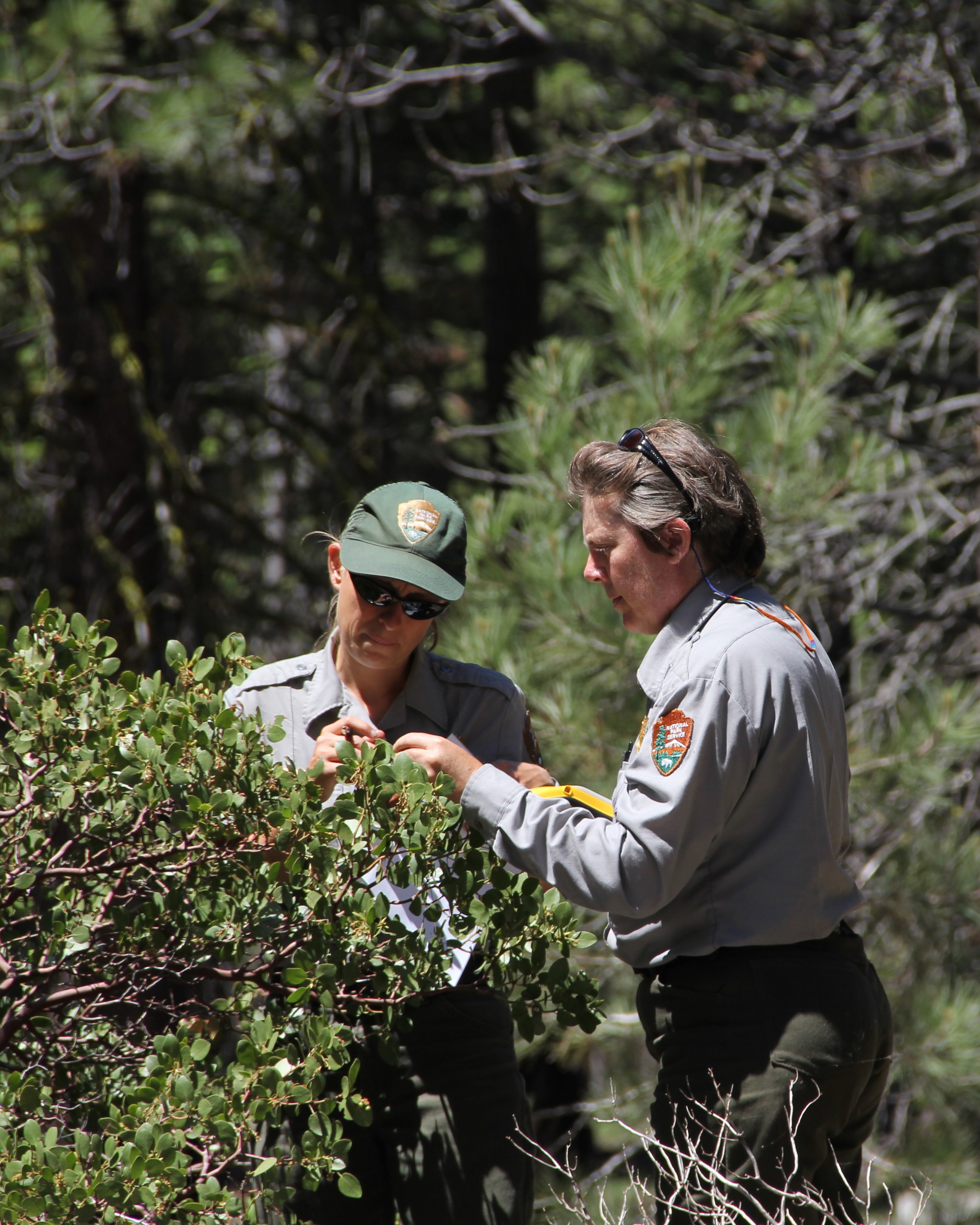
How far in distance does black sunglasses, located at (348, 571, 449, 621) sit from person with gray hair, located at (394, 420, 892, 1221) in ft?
0.88

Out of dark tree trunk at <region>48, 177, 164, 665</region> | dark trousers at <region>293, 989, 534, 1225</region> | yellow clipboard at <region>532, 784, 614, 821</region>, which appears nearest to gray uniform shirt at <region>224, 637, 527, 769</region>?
yellow clipboard at <region>532, 784, 614, 821</region>

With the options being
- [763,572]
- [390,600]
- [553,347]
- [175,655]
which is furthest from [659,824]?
[763,572]

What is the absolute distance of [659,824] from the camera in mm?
1630

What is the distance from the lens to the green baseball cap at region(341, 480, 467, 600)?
1984 millimetres

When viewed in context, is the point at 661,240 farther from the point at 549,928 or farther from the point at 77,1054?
the point at 77,1054

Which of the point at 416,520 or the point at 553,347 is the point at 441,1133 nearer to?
the point at 416,520

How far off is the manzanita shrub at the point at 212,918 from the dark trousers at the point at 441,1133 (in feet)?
0.19

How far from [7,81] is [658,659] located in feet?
14.2

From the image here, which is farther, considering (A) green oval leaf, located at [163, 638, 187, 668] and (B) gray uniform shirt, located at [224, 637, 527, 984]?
(B) gray uniform shirt, located at [224, 637, 527, 984]

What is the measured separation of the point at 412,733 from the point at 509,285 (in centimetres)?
672

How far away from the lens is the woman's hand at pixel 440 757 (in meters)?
1.82

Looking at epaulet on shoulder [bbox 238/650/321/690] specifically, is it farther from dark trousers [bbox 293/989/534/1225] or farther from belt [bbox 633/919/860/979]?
belt [bbox 633/919/860/979]

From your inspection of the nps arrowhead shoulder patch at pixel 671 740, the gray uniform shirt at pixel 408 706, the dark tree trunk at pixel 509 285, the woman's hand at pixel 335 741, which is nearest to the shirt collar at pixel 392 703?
the gray uniform shirt at pixel 408 706

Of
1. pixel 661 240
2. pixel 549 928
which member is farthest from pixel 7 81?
pixel 549 928
